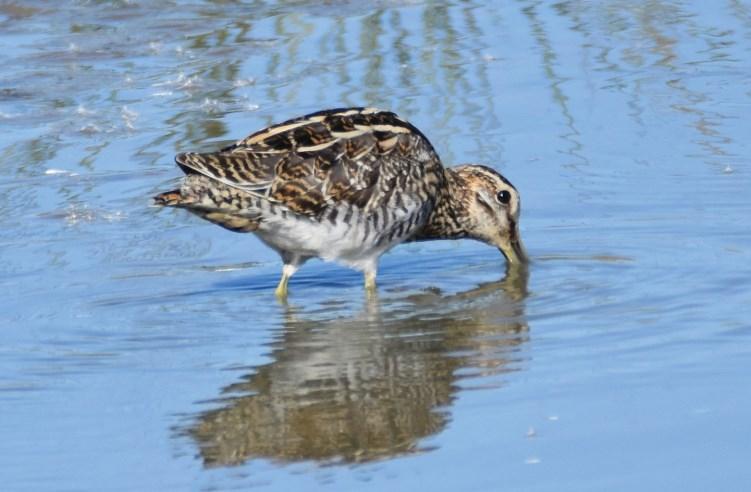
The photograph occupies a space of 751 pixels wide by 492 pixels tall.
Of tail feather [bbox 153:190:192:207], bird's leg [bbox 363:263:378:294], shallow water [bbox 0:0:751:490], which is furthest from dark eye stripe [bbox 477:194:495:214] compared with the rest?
tail feather [bbox 153:190:192:207]

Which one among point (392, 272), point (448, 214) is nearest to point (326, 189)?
point (392, 272)

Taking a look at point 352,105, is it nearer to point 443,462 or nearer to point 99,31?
point 99,31

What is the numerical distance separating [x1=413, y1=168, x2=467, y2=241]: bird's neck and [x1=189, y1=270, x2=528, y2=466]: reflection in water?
70 centimetres

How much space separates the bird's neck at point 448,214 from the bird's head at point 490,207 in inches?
Answer: 0.8

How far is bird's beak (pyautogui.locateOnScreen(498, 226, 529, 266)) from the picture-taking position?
888 centimetres

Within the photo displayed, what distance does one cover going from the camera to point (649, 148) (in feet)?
33.0

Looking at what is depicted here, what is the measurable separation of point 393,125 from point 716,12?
503 centimetres

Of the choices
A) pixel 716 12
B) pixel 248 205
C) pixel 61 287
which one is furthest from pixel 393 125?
pixel 716 12

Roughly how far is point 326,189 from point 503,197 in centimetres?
145

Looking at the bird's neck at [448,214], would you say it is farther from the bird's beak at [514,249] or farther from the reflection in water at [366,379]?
the reflection in water at [366,379]

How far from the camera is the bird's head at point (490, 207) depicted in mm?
9102

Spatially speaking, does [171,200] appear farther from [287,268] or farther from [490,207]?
[490,207]

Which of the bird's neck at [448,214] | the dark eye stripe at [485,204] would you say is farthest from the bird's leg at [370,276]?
the dark eye stripe at [485,204]

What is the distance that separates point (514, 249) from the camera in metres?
9.00
